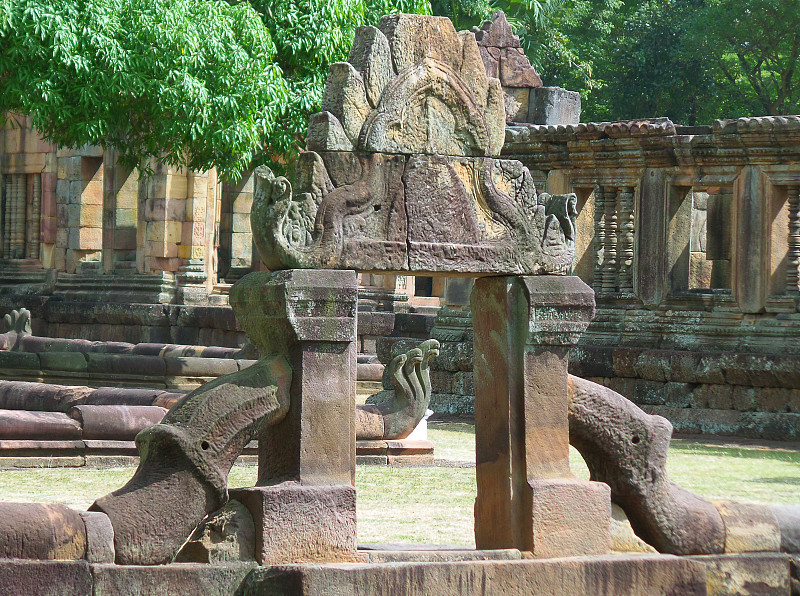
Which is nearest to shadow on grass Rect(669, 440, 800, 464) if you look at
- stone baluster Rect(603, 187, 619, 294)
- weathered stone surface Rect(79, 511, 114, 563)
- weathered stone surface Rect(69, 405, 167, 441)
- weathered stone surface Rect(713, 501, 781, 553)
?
stone baluster Rect(603, 187, 619, 294)

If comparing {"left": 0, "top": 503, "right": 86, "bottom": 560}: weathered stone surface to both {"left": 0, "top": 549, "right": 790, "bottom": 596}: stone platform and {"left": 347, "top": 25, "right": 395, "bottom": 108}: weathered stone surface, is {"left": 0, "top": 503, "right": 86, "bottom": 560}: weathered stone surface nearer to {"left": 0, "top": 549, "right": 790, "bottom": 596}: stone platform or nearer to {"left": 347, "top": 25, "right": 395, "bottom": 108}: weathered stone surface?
{"left": 0, "top": 549, "right": 790, "bottom": 596}: stone platform

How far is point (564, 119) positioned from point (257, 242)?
13477 mm

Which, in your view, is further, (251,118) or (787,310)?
(251,118)

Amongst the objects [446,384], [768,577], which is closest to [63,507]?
[768,577]

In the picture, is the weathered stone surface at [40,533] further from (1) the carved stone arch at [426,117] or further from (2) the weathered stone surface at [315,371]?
(1) the carved stone arch at [426,117]

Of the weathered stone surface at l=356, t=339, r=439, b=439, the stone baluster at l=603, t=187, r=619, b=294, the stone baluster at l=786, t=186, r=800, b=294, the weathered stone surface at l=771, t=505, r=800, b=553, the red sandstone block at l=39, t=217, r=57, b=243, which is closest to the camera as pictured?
the weathered stone surface at l=771, t=505, r=800, b=553

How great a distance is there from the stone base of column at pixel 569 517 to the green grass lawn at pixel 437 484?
1780 millimetres

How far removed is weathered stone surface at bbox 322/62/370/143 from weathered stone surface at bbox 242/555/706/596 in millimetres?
1827

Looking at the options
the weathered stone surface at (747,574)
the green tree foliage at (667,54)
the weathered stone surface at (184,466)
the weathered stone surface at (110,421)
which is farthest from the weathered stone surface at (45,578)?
the green tree foliage at (667,54)

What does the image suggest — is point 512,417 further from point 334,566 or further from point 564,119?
point 564,119

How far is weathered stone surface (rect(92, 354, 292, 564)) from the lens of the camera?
515 centimetres

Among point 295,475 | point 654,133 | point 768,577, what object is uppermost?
point 654,133

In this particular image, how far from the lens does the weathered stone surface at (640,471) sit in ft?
19.4

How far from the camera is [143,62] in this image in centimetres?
1514
